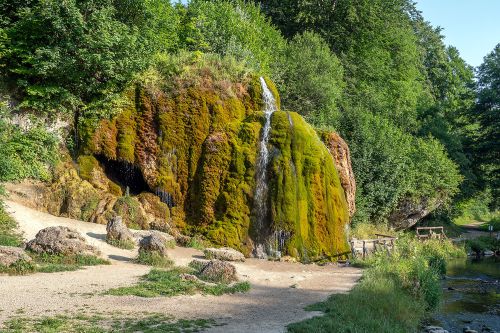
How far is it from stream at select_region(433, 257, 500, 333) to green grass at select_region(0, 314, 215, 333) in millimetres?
8309

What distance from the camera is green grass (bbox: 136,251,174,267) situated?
16.7 metres

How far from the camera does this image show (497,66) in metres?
48.8

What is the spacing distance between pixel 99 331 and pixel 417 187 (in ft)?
101

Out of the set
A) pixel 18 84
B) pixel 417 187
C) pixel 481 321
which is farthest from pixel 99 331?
pixel 417 187

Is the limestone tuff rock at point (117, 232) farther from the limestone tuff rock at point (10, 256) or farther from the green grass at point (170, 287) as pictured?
the limestone tuff rock at point (10, 256)

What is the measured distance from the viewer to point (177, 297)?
12617mm

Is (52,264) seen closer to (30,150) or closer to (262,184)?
(30,150)

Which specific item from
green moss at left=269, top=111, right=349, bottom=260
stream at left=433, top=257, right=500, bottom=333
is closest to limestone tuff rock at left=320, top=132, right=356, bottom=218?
green moss at left=269, top=111, right=349, bottom=260

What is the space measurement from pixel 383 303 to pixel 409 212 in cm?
2384

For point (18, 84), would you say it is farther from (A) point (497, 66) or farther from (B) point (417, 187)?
(A) point (497, 66)

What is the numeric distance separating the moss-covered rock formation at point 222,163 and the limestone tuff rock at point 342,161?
230cm

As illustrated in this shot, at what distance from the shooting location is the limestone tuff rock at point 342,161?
25.9m

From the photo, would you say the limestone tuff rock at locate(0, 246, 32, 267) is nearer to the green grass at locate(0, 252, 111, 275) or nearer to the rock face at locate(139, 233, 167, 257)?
the green grass at locate(0, 252, 111, 275)

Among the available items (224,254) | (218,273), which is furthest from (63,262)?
(224,254)
